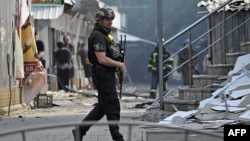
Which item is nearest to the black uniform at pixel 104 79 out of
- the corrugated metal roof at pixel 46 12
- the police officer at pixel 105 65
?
the police officer at pixel 105 65

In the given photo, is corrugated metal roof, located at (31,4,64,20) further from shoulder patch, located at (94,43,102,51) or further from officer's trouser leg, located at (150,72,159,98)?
shoulder patch, located at (94,43,102,51)

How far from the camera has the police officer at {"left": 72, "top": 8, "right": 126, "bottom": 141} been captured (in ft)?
30.8

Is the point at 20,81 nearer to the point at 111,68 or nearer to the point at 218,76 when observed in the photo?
the point at 218,76

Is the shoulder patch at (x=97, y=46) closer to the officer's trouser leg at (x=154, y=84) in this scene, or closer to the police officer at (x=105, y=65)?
the police officer at (x=105, y=65)

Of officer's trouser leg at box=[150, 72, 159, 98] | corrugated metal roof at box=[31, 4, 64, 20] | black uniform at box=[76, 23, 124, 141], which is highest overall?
corrugated metal roof at box=[31, 4, 64, 20]

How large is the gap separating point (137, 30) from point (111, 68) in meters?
55.2

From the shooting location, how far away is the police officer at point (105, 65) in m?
9.40

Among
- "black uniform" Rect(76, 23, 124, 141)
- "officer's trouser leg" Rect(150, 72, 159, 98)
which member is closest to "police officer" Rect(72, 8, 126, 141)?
"black uniform" Rect(76, 23, 124, 141)

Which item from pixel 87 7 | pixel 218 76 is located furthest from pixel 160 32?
pixel 87 7

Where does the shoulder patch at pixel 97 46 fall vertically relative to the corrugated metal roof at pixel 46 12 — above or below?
below

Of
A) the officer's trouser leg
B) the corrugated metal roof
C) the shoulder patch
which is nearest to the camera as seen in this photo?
the shoulder patch

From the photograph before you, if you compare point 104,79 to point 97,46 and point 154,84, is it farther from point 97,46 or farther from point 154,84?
point 154,84

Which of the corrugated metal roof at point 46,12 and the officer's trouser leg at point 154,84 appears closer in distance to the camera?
the corrugated metal roof at point 46,12

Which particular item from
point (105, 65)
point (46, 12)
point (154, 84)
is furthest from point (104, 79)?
point (154, 84)
